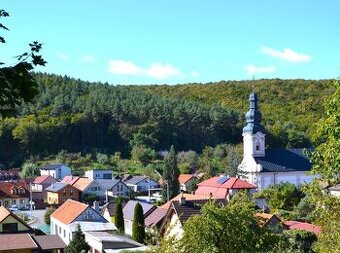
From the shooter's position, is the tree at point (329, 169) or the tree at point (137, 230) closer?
the tree at point (329, 169)

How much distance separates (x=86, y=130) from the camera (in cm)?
9094

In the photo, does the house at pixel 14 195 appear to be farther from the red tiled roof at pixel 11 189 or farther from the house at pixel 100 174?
the house at pixel 100 174

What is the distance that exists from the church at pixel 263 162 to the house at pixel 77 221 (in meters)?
27.4

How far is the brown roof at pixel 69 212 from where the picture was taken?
1309 inches

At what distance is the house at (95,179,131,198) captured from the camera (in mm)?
58284

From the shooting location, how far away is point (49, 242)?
28.0 metres

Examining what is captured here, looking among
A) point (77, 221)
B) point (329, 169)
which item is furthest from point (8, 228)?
point (329, 169)

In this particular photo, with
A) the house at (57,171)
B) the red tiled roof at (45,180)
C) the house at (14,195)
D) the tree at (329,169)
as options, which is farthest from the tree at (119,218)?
the house at (57,171)

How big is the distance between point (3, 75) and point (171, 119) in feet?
300

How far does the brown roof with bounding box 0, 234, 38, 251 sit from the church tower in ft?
123

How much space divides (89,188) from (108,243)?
3083cm

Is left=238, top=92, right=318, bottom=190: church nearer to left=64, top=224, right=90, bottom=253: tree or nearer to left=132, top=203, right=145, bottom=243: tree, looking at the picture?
left=132, top=203, right=145, bottom=243: tree

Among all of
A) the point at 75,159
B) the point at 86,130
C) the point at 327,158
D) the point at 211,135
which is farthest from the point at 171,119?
the point at 327,158

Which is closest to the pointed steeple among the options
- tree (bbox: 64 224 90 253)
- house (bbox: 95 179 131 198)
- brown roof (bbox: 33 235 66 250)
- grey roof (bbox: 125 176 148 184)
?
grey roof (bbox: 125 176 148 184)
